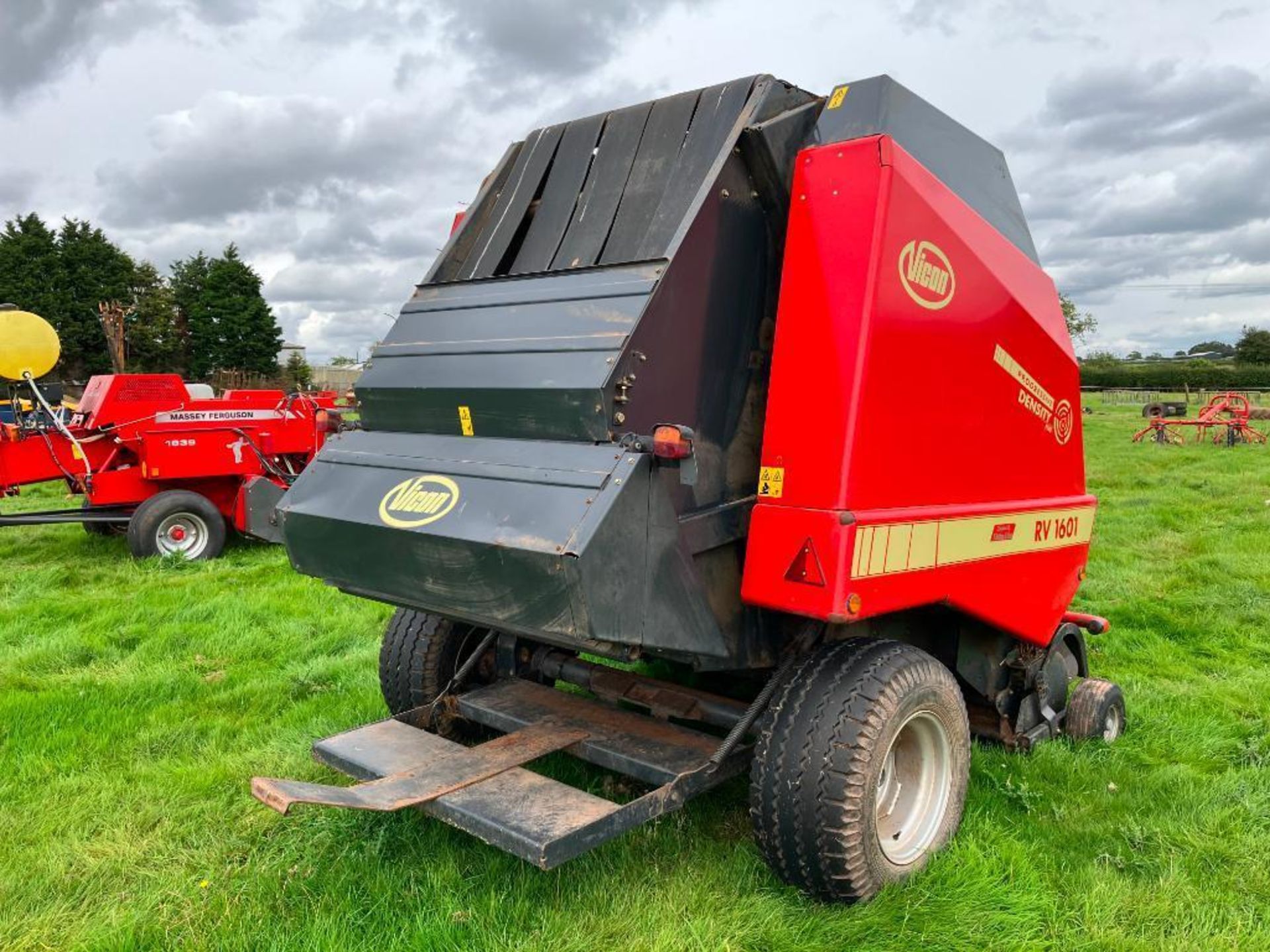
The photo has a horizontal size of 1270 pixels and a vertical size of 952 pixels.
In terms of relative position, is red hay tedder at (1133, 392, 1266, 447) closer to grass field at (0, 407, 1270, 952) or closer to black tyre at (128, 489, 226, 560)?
grass field at (0, 407, 1270, 952)

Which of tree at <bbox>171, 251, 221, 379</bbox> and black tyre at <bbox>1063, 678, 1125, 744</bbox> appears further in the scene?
tree at <bbox>171, 251, 221, 379</bbox>

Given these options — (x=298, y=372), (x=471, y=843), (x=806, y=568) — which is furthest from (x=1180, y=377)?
(x=471, y=843)

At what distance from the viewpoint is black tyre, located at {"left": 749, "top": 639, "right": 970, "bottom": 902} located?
2639mm

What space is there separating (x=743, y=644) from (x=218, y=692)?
2994 millimetres

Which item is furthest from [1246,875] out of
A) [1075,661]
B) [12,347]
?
[12,347]

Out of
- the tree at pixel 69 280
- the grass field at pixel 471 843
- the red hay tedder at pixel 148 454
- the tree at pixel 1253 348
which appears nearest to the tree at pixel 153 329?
the tree at pixel 69 280

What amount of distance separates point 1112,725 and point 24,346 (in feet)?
26.0

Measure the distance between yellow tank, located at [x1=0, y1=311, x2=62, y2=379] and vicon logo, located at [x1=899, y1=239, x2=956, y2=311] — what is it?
714 centimetres

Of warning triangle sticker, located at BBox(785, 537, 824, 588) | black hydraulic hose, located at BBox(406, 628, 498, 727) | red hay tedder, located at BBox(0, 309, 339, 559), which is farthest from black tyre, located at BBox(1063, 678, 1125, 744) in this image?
red hay tedder, located at BBox(0, 309, 339, 559)

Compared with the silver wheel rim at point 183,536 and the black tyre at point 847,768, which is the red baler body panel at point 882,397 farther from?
the silver wheel rim at point 183,536

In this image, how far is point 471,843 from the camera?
3.11 m

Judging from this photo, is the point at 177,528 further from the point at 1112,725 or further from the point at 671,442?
the point at 1112,725

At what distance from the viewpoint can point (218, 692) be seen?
4.70m

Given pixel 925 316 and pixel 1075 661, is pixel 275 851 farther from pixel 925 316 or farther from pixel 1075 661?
pixel 1075 661
